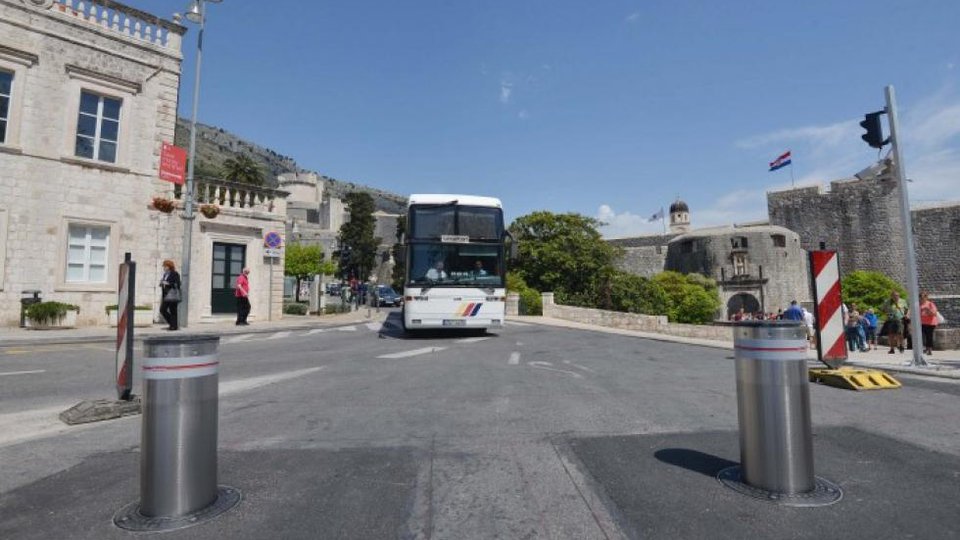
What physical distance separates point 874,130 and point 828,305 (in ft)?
16.2

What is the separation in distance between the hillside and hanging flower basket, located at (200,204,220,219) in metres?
104

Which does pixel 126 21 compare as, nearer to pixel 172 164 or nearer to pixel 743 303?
pixel 172 164

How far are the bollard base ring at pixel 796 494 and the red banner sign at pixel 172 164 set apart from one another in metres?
18.1

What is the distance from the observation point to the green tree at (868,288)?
43938 mm

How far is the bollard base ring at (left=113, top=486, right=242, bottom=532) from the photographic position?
246cm

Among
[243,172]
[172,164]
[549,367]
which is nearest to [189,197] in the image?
[172,164]

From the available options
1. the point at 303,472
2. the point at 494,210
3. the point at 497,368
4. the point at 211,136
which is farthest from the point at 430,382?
the point at 211,136

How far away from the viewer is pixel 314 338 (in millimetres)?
13352

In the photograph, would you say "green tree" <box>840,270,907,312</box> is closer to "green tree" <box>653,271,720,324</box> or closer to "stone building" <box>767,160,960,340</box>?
"stone building" <box>767,160,960,340</box>

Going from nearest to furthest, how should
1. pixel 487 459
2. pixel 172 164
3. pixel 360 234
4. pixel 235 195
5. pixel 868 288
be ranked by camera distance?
1. pixel 487 459
2. pixel 172 164
3. pixel 235 195
4. pixel 868 288
5. pixel 360 234

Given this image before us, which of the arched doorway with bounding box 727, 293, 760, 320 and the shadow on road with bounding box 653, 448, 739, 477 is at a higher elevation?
the arched doorway with bounding box 727, 293, 760, 320

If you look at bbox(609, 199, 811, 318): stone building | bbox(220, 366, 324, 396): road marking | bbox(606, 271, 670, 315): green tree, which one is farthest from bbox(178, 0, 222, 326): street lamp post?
bbox(609, 199, 811, 318): stone building

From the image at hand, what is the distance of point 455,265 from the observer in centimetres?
1301

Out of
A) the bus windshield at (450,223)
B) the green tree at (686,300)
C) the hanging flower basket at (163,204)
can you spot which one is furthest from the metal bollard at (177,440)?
the green tree at (686,300)
